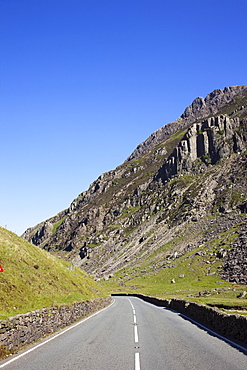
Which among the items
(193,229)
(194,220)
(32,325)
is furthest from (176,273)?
(32,325)

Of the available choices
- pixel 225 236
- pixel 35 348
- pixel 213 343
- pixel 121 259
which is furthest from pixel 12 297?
pixel 121 259

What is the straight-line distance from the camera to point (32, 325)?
16453 millimetres

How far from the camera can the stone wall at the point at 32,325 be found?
44.5 ft

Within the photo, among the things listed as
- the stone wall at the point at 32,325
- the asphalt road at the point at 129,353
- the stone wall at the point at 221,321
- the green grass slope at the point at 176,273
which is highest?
the stone wall at the point at 32,325

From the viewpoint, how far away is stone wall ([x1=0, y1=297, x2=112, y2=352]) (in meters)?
13.6

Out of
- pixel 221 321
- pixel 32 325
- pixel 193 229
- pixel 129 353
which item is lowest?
pixel 193 229

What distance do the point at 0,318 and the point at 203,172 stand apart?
182885mm

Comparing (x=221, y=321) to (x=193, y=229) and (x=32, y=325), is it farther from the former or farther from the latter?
(x=193, y=229)

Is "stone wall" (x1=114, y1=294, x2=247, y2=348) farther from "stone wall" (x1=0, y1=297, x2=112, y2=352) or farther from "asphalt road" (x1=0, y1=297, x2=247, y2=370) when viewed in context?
"stone wall" (x1=0, y1=297, x2=112, y2=352)

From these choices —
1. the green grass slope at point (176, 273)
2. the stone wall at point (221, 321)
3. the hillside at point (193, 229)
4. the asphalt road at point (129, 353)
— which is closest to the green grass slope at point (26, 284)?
the asphalt road at point (129, 353)

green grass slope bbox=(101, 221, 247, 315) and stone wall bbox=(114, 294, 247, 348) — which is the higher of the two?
stone wall bbox=(114, 294, 247, 348)

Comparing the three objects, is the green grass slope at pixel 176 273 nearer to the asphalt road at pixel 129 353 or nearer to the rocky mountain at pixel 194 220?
the rocky mountain at pixel 194 220

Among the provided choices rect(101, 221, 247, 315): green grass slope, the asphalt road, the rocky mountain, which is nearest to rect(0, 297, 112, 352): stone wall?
the asphalt road

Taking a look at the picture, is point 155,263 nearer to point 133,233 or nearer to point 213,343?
point 133,233
